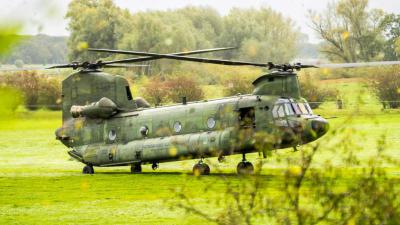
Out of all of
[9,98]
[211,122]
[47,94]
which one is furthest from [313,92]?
[9,98]

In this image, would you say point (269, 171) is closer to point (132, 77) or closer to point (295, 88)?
point (295, 88)

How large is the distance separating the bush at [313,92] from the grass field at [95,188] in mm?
16157

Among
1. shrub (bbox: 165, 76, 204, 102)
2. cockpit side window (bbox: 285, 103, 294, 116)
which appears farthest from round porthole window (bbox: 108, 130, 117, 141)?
shrub (bbox: 165, 76, 204, 102)

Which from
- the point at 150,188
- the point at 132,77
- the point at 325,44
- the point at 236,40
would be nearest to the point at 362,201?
the point at 150,188

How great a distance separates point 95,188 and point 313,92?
33.8 m

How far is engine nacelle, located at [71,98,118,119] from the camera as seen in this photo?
2919 centimetres

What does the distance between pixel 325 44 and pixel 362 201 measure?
226ft

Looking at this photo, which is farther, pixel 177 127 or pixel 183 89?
pixel 183 89

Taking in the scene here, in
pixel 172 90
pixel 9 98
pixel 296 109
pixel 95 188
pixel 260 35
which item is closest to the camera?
pixel 9 98

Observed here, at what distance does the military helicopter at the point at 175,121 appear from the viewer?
25172 mm

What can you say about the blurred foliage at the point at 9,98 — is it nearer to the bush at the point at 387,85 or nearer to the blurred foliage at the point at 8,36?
the blurred foliage at the point at 8,36

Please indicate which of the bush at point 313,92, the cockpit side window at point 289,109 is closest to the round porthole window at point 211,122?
the cockpit side window at point 289,109

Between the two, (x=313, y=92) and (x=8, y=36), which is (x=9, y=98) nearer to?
(x=8, y=36)

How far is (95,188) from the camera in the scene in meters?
24.5
